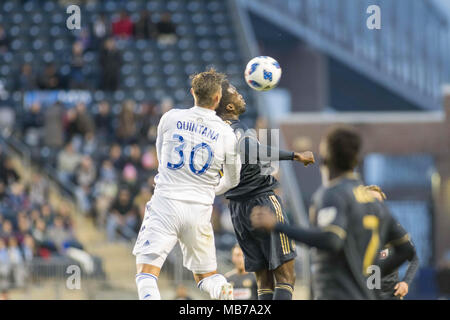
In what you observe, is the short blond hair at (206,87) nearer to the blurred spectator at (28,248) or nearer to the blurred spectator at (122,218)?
the blurred spectator at (28,248)

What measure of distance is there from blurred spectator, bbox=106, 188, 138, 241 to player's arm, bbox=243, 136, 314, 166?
36.1 ft

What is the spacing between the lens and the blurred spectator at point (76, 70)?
991 inches

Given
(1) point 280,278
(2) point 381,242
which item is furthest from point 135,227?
(2) point 381,242

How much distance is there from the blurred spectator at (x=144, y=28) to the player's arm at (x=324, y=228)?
23037 millimetres

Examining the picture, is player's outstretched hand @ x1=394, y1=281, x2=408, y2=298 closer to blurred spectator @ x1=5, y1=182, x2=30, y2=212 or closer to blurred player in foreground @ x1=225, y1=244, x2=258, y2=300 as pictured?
blurred player in foreground @ x1=225, y1=244, x2=258, y2=300

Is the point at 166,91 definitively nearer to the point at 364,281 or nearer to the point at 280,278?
the point at 280,278

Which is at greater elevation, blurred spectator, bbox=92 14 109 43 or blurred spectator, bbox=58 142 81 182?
blurred spectator, bbox=92 14 109 43

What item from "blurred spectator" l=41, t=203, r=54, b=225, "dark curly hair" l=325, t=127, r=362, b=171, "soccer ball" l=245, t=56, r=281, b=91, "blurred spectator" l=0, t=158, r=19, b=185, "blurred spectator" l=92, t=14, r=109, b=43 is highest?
"blurred spectator" l=92, t=14, r=109, b=43

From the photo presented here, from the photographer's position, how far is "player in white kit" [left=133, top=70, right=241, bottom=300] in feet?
26.9

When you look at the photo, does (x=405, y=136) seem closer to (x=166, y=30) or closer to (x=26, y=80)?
(x=166, y=30)

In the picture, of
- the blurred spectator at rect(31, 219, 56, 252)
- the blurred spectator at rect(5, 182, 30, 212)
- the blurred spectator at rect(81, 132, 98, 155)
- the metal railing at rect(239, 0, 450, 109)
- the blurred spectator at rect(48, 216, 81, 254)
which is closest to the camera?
the blurred spectator at rect(31, 219, 56, 252)

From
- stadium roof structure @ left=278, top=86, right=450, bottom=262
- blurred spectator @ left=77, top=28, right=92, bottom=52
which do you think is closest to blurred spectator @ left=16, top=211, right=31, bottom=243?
blurred spectator @ left=77, top=28, right=92, bottom=52

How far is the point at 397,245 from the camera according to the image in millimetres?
6668
